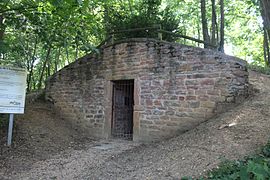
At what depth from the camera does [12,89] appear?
19.8 feet

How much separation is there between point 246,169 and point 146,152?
111 inches

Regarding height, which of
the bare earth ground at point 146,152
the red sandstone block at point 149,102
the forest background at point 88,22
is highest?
the forest background at point 88,22

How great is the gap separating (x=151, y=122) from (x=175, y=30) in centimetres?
397

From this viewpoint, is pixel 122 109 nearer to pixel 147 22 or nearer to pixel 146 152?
pixel 146 152

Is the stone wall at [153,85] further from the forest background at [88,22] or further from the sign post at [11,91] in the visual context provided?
the sign post at [11,91]

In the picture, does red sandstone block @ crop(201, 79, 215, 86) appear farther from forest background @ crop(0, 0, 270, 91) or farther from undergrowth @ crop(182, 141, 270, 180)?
undergrowth @ crop(182, 141, 270, 180)

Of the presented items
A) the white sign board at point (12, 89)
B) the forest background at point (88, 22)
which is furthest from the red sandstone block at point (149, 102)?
the white sign board at point (12, 89)

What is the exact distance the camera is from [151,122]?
678 cm

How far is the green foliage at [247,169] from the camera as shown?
2.63m

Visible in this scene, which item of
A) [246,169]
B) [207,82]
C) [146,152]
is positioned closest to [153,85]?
[207,82]

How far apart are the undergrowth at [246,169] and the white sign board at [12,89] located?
14.8ft

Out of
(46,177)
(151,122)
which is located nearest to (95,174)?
(46,177)

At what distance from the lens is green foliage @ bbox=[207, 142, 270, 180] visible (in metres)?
2.63

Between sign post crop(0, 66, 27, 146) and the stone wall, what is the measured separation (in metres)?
2.49
